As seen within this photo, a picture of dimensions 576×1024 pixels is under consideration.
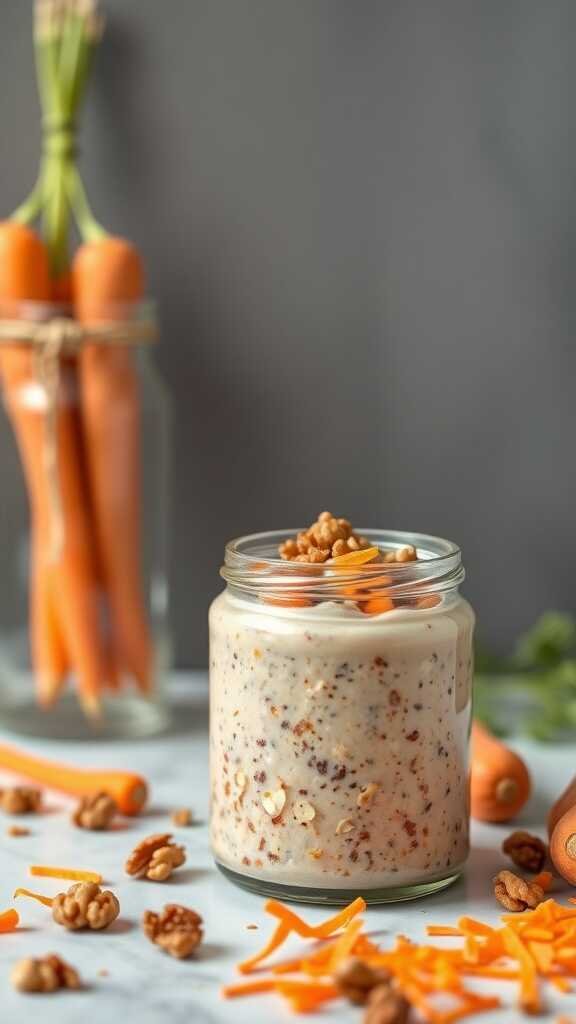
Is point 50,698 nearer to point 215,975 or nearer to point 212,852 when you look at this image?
point 212,852

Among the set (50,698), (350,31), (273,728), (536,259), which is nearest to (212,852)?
(273,728)

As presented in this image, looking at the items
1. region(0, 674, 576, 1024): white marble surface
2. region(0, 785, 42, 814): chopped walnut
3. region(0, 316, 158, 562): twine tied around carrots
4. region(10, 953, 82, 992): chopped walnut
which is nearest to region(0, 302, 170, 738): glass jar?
region(0, 316, 158, 562): twine tied around carrots

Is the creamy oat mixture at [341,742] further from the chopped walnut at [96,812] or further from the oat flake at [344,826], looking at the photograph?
the chopped walnut at [96,812]

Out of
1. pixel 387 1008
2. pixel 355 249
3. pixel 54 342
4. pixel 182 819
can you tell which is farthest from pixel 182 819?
pixel 355 249

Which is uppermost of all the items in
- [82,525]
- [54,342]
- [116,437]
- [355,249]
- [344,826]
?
[355,249]

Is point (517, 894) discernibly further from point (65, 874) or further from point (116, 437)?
point (116, 437)

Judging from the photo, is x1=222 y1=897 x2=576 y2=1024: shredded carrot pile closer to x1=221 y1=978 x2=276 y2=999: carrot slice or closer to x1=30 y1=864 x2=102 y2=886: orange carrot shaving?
x1=221 y1=978 x2=276 y2=999: carrot slice
